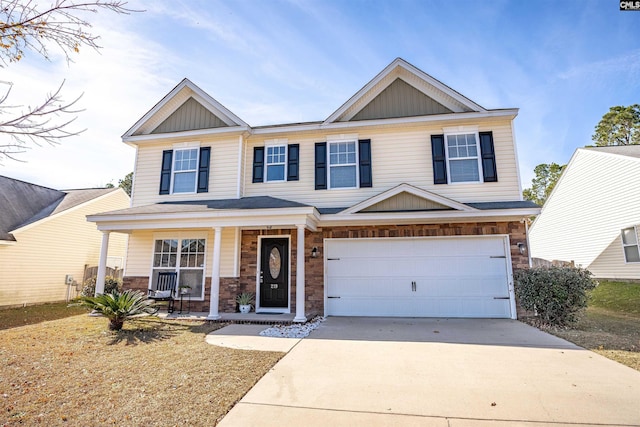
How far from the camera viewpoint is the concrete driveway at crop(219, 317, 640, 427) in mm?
3406

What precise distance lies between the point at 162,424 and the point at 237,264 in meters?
6.76

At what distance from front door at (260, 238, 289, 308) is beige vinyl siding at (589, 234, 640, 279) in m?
13.9

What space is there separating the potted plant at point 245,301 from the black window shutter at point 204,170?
11.9 feet

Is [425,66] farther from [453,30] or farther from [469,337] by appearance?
[469,337]

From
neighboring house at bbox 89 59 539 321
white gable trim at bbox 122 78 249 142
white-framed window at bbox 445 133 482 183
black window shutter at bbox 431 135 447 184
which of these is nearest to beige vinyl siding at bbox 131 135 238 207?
neighboring house at bbox 89 59 539 321

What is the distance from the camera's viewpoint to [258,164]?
1087 cm

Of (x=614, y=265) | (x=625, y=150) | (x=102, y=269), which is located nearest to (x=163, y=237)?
(x=102, y=269)

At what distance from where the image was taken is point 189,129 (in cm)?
1119

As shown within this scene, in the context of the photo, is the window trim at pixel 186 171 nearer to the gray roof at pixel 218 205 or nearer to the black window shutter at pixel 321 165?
the gray roof at pixel 218 205

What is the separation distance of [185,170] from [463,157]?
8.91m

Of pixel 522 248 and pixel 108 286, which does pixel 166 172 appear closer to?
pixel 108 286

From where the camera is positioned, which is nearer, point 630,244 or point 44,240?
point 44,240

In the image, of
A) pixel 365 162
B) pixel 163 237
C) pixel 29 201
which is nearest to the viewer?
pixel 365 162

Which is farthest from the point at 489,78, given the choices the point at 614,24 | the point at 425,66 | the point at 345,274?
the point at 345,274
